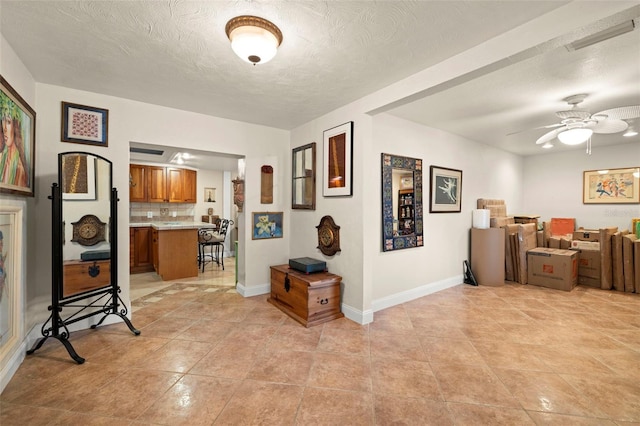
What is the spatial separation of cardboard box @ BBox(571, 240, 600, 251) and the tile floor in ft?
4.87

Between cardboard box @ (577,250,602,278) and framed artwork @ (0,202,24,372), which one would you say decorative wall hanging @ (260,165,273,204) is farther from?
cardboard box @ (577,250,602,278)

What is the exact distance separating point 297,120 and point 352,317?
2.52 metres

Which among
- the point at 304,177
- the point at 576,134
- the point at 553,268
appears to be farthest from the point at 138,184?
the point at 553,268

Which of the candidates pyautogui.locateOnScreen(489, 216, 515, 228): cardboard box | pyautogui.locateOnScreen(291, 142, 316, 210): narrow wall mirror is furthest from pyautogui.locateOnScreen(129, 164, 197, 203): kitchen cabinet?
pyautogui.locateOnScreen(489, 216, 515, 228): cardboard box

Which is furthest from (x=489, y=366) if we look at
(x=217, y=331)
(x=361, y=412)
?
(x=217, y=331)

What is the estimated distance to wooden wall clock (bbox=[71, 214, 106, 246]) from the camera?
8.09 ft

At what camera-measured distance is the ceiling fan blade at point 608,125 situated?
2.85m

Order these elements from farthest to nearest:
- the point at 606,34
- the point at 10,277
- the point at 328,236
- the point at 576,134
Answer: the point at 328,236 < the point at 576,134 < the point at 10,277 < the point at 606,34

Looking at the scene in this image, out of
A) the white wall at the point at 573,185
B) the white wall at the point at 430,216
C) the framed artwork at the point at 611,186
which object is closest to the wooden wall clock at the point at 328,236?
the white wall at the point at 430,216

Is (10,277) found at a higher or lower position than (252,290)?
higher

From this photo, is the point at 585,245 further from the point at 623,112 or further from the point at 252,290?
the point at 252,290

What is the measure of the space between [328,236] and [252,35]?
87.0 inches

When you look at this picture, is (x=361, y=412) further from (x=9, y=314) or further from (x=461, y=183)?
(x=461, y=183)

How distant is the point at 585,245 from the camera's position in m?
4.43
